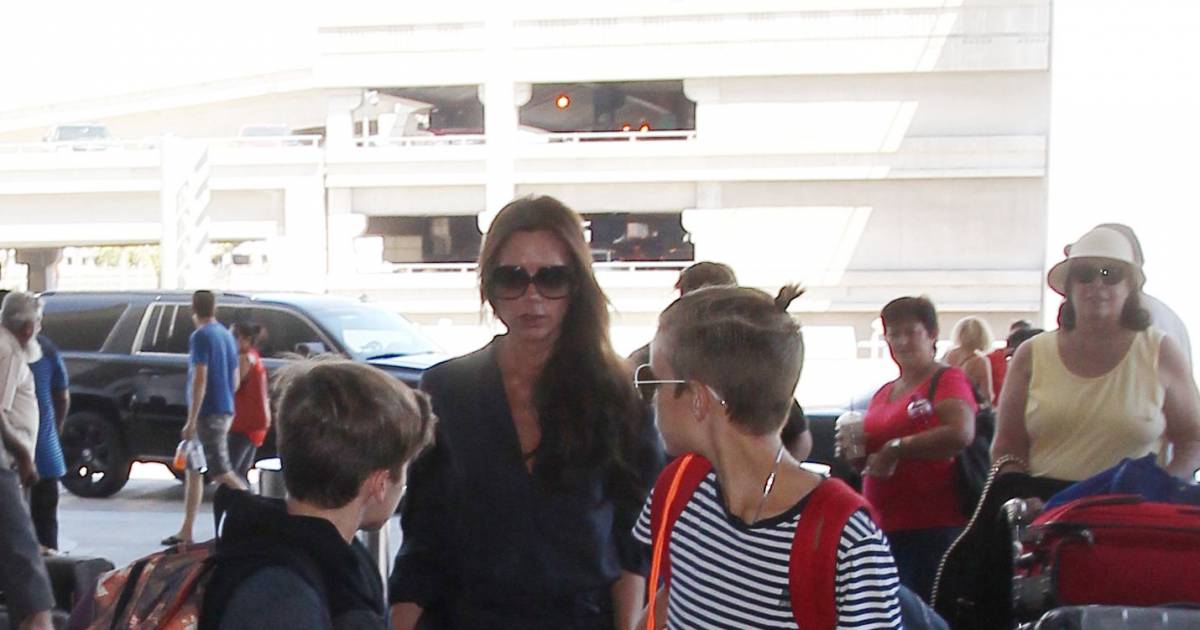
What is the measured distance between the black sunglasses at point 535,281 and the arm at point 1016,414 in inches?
79.8

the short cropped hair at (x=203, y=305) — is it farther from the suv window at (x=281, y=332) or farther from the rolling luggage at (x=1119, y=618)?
the rolling luggage at (x=1119, y=618)

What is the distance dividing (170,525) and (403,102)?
4252 cm

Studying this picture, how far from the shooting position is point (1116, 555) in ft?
10.9

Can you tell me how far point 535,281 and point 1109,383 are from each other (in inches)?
83.3

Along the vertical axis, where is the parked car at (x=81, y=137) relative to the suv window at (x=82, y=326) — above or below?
above

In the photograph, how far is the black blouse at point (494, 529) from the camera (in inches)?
116

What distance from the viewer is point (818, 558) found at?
2180 millimetres

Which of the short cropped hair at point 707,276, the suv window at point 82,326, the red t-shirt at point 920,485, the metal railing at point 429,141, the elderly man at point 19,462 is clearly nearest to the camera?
the elderly man at point 19,462

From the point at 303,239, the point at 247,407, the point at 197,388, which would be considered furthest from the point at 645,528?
the point at 303,239

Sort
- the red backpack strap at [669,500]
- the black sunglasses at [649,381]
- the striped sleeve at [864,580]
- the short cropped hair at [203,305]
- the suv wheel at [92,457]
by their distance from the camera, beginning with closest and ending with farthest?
the striped sleeve at [864,580] → the black sunglasses at [649,381] → the red backpack strap at [669,500] → the short cropped hair at [203,305] → the suv wheel at [92,457]

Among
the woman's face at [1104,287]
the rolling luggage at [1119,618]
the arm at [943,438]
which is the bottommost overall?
the rolling luggage at [1119,618]

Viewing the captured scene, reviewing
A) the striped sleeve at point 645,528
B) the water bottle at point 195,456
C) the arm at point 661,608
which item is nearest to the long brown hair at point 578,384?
the striped sleeve at point 645,528

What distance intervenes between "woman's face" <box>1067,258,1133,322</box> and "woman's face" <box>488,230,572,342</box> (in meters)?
1.97

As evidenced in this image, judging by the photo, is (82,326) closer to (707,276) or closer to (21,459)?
(21,459)
